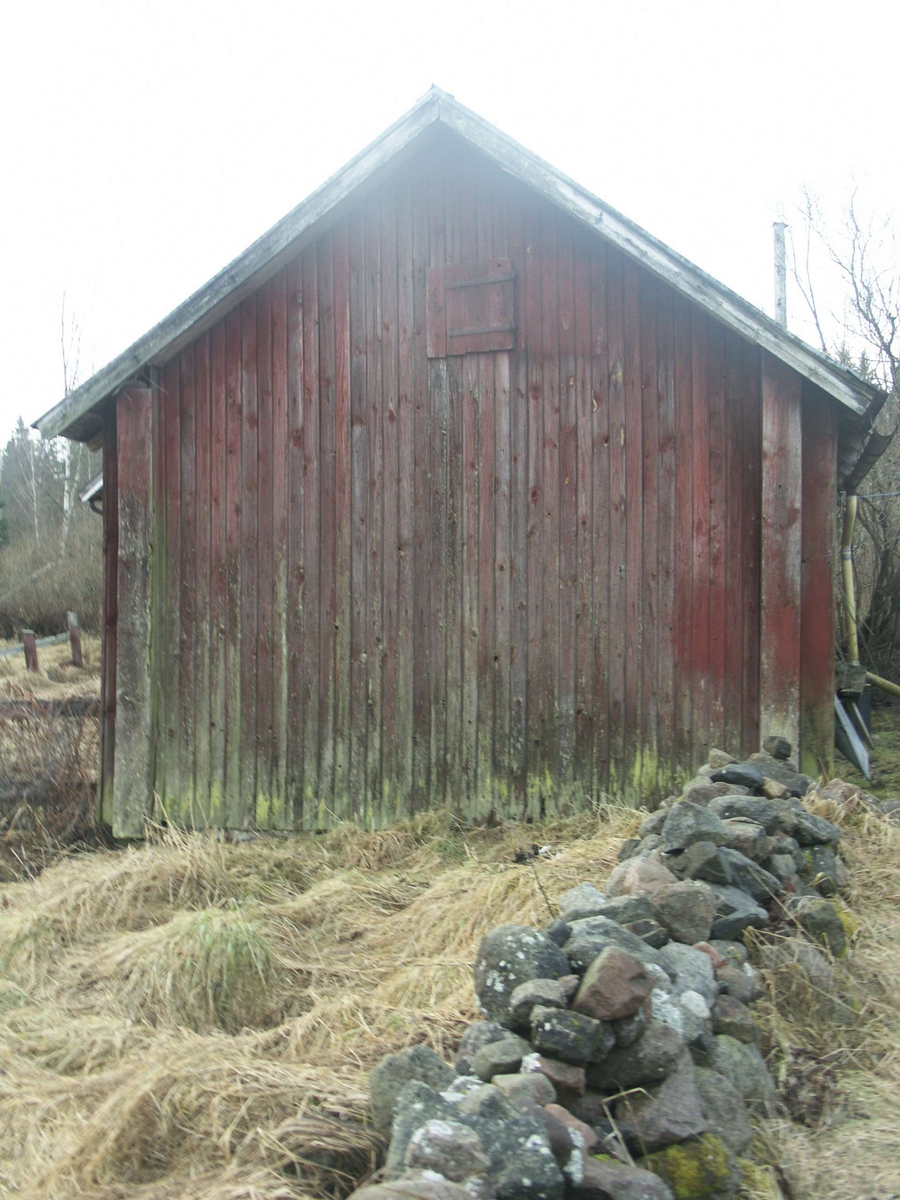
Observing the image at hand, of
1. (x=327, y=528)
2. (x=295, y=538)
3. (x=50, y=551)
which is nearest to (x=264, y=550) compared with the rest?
(x=295, y=538)

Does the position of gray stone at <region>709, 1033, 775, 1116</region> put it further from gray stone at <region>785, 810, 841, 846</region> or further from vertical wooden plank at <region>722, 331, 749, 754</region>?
vertical wooden plank at <region>722, 331, 749, 754</region>

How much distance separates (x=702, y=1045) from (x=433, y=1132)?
1.19m

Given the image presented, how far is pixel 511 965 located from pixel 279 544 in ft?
15.1

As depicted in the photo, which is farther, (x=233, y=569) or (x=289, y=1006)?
(x=233, y=569)

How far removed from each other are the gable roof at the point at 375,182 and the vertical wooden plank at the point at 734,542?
42 cm

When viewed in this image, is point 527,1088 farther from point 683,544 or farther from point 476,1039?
point 683,544

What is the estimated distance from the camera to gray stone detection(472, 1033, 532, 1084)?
246 cm

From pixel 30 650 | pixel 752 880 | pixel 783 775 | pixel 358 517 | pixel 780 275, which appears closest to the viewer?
pixel 752 880

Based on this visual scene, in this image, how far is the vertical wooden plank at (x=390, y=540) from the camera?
6.73 m

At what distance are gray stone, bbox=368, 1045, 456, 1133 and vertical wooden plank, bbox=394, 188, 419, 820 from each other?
4.22m

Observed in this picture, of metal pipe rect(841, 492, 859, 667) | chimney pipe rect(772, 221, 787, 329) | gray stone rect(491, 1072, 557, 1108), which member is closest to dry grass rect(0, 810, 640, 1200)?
gray stone rect(491, 1072, 557, 1108)

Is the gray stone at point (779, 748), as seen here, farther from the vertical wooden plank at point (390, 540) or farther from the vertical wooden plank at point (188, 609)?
the vertical wooden plank at point (188, 609)

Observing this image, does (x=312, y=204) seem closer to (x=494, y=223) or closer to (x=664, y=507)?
(x=494, y=223)

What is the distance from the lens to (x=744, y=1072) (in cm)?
293
